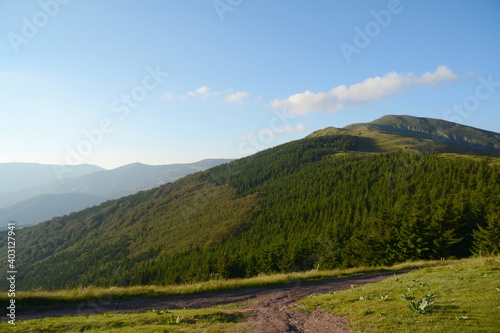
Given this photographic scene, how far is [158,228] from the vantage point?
175125mm

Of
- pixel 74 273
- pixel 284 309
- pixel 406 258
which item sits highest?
pixel 284 309

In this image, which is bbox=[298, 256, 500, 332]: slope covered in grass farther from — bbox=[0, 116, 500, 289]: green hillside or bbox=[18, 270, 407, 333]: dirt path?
bbox=[0, 116, 500, 289]: green hillside

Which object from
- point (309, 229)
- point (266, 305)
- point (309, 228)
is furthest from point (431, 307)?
point (309, 228)

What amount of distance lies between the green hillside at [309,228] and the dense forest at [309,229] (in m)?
0.30

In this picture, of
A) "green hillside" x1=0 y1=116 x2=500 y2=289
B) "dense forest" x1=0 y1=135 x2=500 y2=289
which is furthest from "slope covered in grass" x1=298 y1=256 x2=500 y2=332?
"green hillside" x1=0 y1=116 x2=500 y2=289

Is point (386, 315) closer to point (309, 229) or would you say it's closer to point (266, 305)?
point (266, 305)

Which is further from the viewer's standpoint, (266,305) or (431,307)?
(266,305)

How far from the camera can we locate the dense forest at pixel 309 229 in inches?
1731

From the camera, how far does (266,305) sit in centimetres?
1568

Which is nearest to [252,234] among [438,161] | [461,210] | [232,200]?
[232,200]

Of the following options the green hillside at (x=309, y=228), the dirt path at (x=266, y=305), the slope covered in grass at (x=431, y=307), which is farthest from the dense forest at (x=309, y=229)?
the slope covered in grass at (x=431, y=307)

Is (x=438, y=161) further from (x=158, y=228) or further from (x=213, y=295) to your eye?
(x=158, y=228)

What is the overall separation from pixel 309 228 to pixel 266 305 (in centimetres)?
9988

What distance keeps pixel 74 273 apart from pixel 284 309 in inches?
7241
